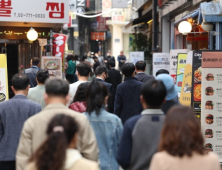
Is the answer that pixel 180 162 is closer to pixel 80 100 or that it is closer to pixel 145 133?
A: pixel 145 133

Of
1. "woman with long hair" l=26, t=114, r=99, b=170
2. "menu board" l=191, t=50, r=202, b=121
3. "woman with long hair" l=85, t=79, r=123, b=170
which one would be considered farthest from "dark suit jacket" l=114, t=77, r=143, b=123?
"woman with long hair" l=26, t=114, r=99, b=170

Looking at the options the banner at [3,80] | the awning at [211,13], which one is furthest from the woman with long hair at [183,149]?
the awning at [211,13]

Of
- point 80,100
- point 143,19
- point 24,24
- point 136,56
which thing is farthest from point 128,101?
point 143,19

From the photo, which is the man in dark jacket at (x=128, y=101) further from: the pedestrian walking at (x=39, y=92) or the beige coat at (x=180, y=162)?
the beige coat at (x=180, y=162)

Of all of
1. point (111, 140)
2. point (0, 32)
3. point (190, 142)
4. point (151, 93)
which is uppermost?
point (0, 32)

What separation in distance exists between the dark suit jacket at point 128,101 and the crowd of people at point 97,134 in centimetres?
218

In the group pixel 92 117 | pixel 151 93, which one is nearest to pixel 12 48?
pixel 92 117

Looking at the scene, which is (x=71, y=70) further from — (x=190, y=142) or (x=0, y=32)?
(x=190, y=142)

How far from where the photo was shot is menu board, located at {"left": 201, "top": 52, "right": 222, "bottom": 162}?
819 centimetres

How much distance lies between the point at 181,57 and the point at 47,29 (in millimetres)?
6369

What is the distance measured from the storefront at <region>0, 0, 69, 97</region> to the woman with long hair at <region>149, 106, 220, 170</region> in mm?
11201

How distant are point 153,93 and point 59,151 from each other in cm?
140

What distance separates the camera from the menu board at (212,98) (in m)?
8.19

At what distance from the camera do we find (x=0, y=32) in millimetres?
15289
